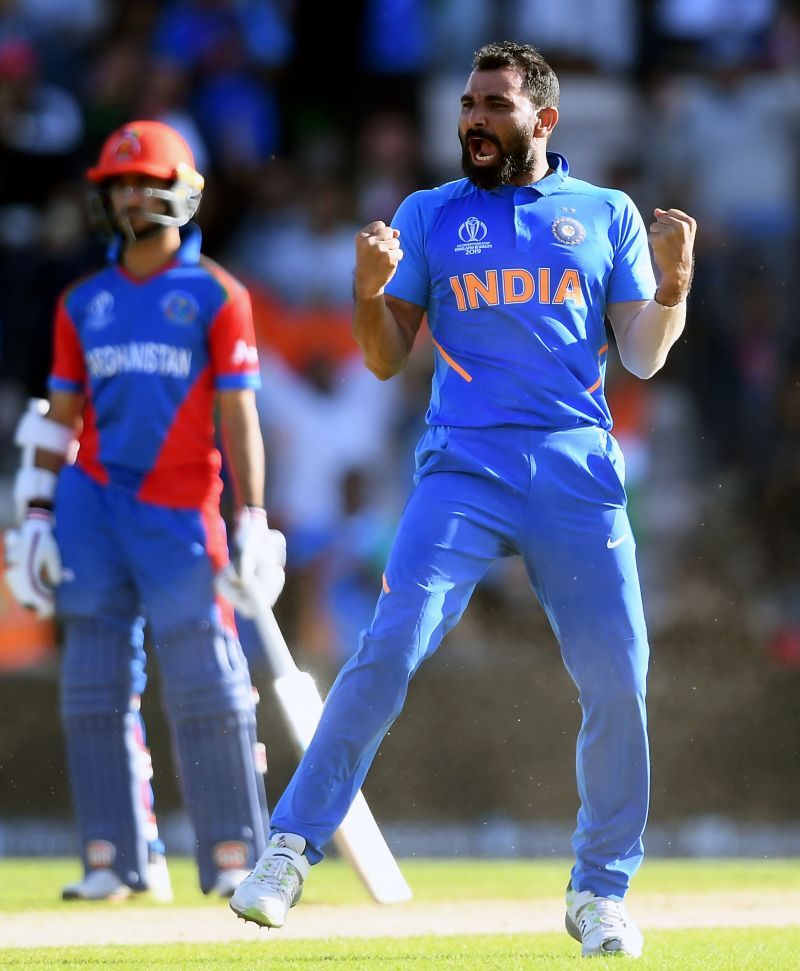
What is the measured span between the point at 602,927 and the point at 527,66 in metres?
2.09

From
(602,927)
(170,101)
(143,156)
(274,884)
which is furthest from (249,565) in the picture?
(170,101)

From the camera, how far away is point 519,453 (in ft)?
14.0

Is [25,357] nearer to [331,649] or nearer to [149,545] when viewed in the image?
→ [331,649]

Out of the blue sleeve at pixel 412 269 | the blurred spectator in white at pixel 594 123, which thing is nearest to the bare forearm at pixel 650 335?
the blue sleeve at pixel 412 269

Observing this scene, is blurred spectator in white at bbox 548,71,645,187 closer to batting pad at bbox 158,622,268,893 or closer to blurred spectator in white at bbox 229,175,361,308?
blurred spectator in white at bbox 229,175,361,308

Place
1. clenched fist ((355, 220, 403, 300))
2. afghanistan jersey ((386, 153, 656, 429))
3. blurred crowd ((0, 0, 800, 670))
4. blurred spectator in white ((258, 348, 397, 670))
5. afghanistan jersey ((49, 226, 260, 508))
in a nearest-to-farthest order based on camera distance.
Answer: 1. clenched fist ((355, 220, 403, 300))
2. afghanistan jersey ((386, 153, 656, 429))
3. afghanistan jersey ((49, 226, 260, 508))
4. blurred spectator in white ((258, 348, 397, 670))
5. blurred crowd ((0, 0, 800, 670))

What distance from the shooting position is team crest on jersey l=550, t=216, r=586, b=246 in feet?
14.3

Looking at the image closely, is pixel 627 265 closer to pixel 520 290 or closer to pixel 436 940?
pixel 520 290

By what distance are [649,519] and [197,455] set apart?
4317 millimetres

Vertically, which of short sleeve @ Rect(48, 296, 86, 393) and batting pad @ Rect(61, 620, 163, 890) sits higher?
short sleeve @ Rect(48, 296, 86, 393)

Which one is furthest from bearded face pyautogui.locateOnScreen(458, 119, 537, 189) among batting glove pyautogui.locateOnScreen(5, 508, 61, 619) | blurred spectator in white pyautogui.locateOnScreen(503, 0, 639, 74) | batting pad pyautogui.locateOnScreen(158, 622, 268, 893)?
blurred spectator in white pyautogui.locateOnScreen(503, 0, 639, 74)

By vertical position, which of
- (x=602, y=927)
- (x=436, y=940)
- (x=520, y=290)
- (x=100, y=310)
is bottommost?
(x=436, y=940)

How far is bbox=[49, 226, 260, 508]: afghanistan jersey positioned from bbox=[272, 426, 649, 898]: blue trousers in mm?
1451

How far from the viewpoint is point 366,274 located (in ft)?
13.5
